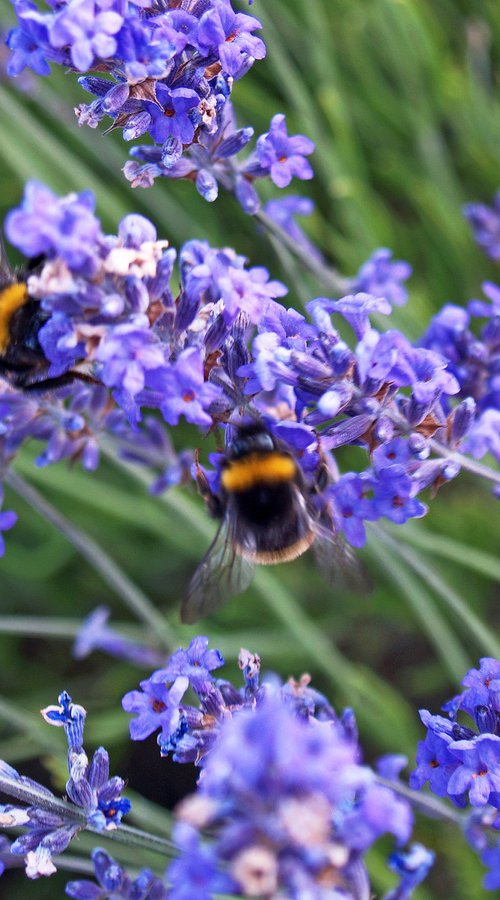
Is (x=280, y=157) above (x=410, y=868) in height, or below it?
above

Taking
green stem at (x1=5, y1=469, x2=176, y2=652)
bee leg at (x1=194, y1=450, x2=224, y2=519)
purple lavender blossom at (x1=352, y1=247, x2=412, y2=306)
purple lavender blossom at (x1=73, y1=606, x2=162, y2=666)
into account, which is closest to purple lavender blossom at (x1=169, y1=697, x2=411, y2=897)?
bee leg at (x1=194, y1=450, x2=224, y2=519)

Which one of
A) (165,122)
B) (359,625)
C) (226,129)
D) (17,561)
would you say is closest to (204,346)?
(165,122)

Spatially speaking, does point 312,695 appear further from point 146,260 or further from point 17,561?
point 17,561

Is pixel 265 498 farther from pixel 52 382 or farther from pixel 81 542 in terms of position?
pixel 81 542

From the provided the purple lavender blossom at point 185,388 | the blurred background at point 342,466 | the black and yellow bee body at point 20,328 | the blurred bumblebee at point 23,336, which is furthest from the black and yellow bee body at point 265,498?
the blurred background at point 342,466

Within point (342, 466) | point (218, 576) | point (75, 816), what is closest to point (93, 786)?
point (75, 816)

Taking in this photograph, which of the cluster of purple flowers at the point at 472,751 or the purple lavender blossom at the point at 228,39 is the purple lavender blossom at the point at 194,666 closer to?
the cluster of purple flowers at the point at 472,751

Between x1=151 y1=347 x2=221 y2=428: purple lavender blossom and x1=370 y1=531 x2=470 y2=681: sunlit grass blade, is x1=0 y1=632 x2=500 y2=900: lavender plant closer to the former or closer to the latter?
x1=151 y1=347 x2=221 y2=428: purple lavender blossom
